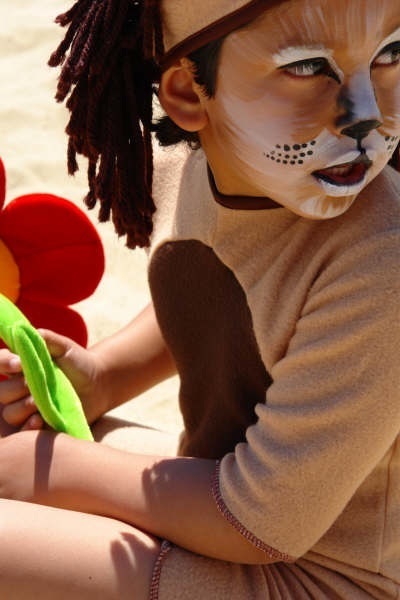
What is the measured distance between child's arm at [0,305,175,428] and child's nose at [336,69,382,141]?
27.1 inches

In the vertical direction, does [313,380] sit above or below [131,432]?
above

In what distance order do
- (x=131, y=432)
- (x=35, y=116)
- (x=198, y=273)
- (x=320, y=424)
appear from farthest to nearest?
(x=35, y=116) → (x=131, y=432) → (x=198, y=273) → (x=320, y=424)

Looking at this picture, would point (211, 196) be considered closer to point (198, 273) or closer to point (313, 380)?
point (198, 273)

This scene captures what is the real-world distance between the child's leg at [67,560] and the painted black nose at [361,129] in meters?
0.58

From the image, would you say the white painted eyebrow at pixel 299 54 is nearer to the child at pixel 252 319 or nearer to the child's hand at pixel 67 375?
the child at pixel 252 319

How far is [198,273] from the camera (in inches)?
61.4

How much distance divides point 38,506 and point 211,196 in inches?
20.0

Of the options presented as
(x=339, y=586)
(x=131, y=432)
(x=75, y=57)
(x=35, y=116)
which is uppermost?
(x=75, y=57)

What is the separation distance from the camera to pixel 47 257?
1888mm

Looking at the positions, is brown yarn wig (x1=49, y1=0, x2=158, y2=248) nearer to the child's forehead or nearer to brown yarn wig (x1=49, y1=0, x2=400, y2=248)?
brown yarn wig (x1=49, y1=0, x2=400, y2=248)

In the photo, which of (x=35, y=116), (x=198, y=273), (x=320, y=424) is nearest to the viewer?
(x=320, y=424)

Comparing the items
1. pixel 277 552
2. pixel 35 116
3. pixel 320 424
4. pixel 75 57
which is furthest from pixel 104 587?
pixel 35 116

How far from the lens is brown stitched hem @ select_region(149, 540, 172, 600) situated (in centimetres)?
135

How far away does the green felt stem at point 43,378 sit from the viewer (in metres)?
1.52
